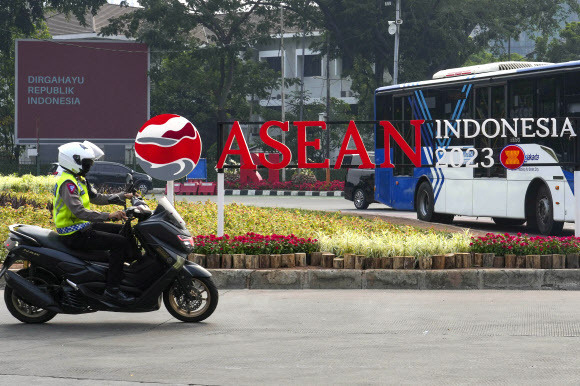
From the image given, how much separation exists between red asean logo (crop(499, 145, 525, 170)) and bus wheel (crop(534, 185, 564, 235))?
3.52 metres

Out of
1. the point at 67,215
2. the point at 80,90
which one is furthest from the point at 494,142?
the point at 80,90

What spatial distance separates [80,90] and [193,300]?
137 feet

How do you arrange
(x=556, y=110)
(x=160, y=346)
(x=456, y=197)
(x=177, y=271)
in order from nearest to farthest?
(x=160, y=346), (x=177, y=271), (x=556, y=110), (x=456, y=197)

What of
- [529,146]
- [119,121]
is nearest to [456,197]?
[529,146]

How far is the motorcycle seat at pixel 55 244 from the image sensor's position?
930 centimetres

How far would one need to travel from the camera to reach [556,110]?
1848 centimetres

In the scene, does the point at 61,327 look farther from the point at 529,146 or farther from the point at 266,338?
the point at 529,146

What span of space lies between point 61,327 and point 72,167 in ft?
4.71

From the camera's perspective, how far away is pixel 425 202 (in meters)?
23.0

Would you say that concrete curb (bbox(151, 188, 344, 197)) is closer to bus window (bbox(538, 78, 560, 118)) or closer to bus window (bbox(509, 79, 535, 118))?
bus window (bbox(509, 79, 535, 118))

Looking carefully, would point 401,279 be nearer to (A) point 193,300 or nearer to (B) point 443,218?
(A) point 193,300

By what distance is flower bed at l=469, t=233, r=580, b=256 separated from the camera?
12328 mm

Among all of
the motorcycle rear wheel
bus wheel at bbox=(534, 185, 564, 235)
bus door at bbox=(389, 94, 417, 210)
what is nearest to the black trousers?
the motorcycle rear wheel

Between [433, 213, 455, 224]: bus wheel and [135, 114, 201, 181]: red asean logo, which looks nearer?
Answer: [135, 114, 201, 181]: red asean logo
